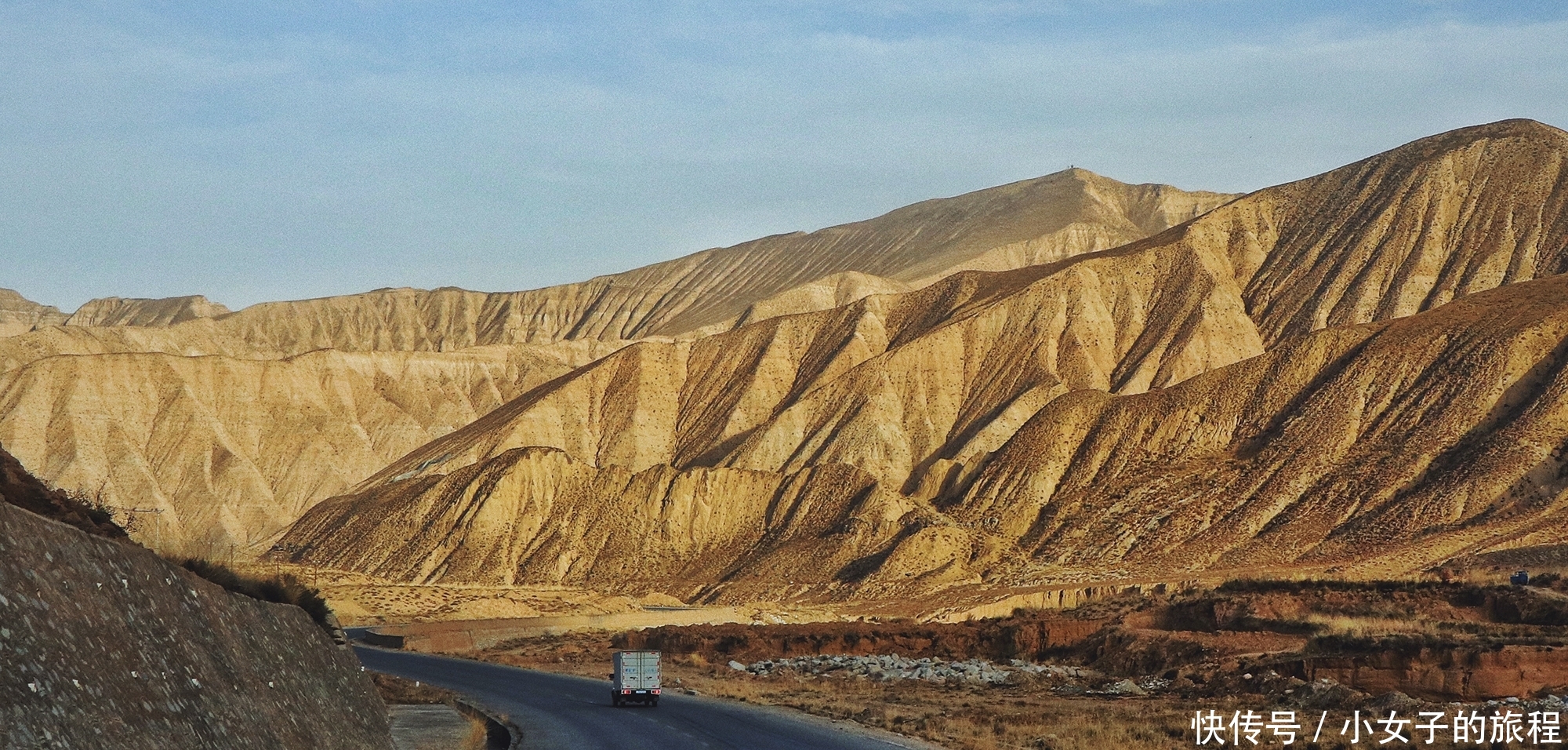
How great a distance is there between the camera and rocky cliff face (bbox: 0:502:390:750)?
11.4 meters

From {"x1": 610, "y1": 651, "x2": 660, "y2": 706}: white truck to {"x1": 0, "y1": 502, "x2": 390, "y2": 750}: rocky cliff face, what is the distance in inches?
672

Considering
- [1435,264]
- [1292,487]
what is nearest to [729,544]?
[1292,487]

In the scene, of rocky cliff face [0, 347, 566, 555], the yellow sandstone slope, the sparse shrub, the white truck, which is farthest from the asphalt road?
rocky cliff face [0, 347, 566, 555]

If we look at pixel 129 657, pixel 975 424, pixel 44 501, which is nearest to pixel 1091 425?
pixel 975 424

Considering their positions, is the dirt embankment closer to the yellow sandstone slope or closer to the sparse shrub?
the sparse shrub

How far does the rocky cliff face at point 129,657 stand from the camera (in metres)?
11.4

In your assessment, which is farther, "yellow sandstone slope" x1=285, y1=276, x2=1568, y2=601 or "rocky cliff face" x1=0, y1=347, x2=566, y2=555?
"rocky cliff face" x1=0, y1=347, x2=566, y2=555

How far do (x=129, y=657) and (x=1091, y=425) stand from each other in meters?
88.1

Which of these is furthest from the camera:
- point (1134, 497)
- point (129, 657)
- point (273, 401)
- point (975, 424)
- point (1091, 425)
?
point (273, 401)

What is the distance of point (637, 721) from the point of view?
104ft

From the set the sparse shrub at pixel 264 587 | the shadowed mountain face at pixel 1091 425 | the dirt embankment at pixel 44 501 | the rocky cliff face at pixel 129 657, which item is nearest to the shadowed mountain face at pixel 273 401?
the shadowed mountain face at pixel 1091 425

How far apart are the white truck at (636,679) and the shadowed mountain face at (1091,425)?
43.6 m

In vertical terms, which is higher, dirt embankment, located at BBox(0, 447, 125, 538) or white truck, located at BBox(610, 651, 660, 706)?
dirt embankment, located at BBox(0, 447, 125, 538)

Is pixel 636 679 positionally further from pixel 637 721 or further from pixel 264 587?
pixel 264 587
